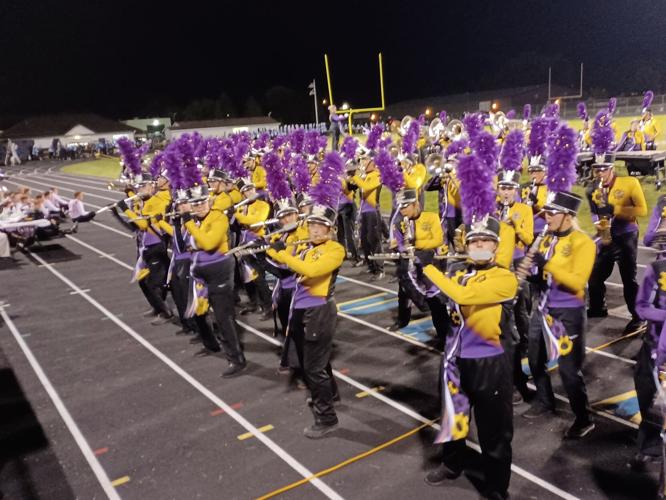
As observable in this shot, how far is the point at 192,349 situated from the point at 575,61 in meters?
101

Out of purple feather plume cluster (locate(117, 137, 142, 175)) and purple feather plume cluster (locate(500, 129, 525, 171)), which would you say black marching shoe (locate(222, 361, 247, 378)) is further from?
purple feather plume cluster (locate(117, 137, 142, 175))

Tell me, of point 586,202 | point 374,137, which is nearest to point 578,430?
point 374,137

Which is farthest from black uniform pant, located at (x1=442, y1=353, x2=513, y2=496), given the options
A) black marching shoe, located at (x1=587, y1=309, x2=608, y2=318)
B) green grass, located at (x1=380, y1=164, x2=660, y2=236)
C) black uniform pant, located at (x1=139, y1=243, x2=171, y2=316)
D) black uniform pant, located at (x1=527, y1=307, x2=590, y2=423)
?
green grass, located at (x1=380, y1=164, x2=660, y2=236)

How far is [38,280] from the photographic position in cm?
1259

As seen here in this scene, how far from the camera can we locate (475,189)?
4.86 metres

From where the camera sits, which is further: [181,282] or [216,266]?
[181,282]

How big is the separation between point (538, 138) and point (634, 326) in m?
3.53

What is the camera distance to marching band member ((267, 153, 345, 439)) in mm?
5367

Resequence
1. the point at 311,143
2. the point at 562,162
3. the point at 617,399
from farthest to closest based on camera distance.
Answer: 1. the point at 311,143
2. the point at 562,162
3. the point at 617,399

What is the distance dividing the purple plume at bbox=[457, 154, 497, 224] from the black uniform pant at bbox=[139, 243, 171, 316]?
17.7 feet

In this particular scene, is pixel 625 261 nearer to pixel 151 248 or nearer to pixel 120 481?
pixel 120 481

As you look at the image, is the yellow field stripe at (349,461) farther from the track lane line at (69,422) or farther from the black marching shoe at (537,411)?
the track lane line at (69,422)

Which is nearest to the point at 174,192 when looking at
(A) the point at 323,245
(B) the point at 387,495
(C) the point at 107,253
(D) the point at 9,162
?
(A) the point at 323,245

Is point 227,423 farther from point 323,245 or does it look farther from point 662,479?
point 662,479
